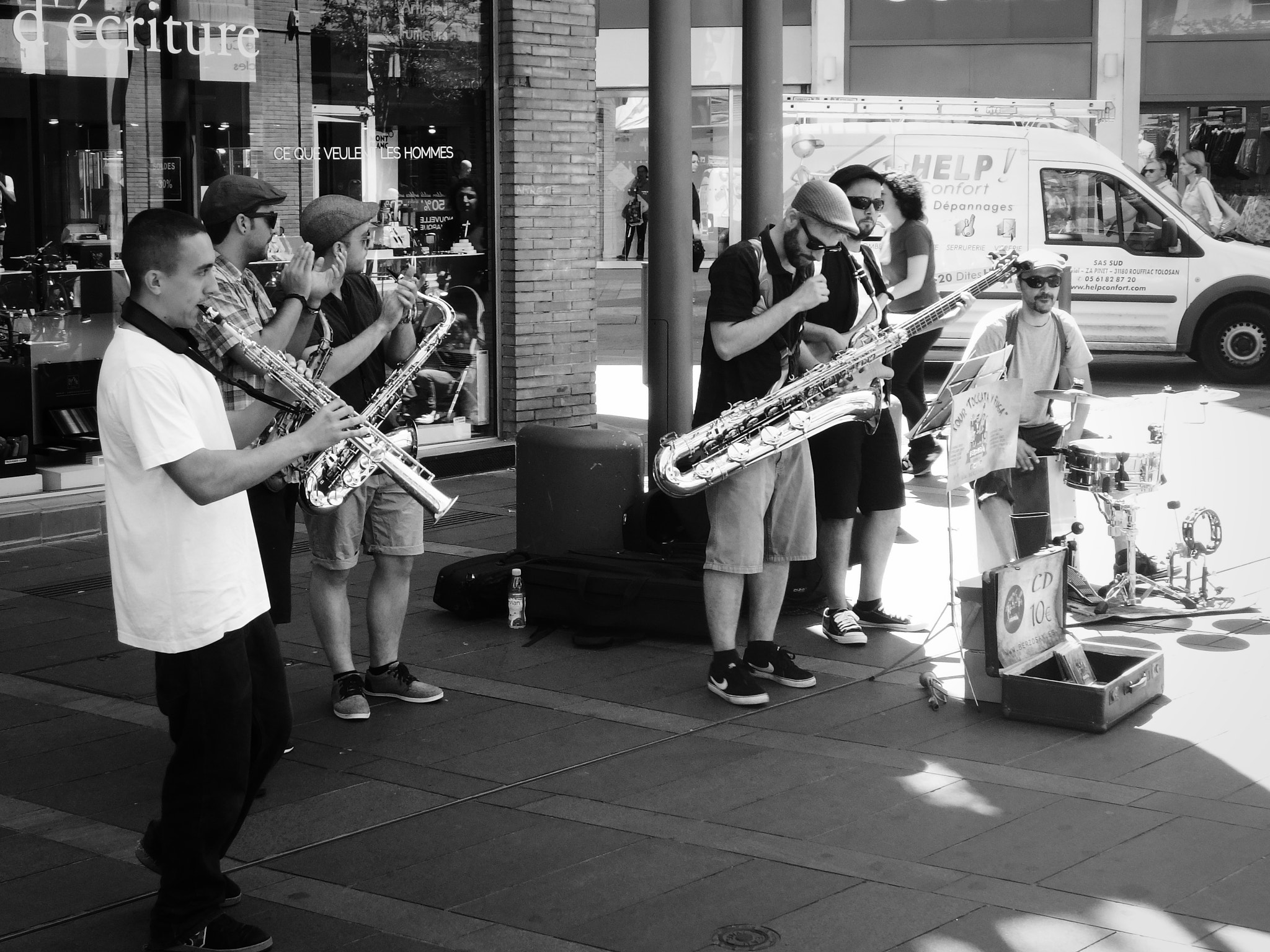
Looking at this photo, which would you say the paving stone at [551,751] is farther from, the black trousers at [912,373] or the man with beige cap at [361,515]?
the black trousers at [912,373]

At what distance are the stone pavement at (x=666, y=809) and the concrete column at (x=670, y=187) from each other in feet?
6.33

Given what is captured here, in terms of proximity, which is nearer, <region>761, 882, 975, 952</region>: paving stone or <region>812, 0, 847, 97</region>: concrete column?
<region>761, 882, 975, 952</region>: paving stone

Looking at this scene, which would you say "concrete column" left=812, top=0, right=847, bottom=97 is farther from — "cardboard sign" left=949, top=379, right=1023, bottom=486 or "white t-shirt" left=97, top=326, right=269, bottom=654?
"white t-shirt" left=97, top=326, right=269, bottom=654

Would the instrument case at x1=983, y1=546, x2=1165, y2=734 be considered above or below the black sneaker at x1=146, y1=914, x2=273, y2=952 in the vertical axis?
above

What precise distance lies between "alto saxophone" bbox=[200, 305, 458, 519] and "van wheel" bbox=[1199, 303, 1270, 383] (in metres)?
11.0

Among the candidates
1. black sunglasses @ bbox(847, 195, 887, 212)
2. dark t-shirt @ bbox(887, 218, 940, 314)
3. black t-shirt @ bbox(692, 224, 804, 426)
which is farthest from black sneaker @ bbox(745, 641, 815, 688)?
dark t-shirt @ bbox(887, 218, 940, 314)

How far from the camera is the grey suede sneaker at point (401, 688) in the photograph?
5.96 metres

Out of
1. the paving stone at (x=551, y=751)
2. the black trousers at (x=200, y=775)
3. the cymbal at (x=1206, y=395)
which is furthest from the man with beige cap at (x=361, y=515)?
the cymbal at (x=1206, y=395)

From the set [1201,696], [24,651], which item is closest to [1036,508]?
[1201,696]

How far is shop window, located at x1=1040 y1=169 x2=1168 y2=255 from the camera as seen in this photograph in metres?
14.6

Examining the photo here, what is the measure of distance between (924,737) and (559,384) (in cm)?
625

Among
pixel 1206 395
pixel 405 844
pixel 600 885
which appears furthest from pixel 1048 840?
pixel 1206 395

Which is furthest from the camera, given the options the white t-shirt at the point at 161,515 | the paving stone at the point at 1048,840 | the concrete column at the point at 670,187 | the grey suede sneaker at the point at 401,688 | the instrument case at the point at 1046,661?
the concrete column at the point at 670,187

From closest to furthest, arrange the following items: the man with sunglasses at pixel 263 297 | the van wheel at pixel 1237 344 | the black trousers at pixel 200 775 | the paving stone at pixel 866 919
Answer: the black trousers at pixel 200 775 < the paving stone at pixel 866 919 < the man with sunglasses at pixel 263 297 < the van wheel at pixel 1237 344
